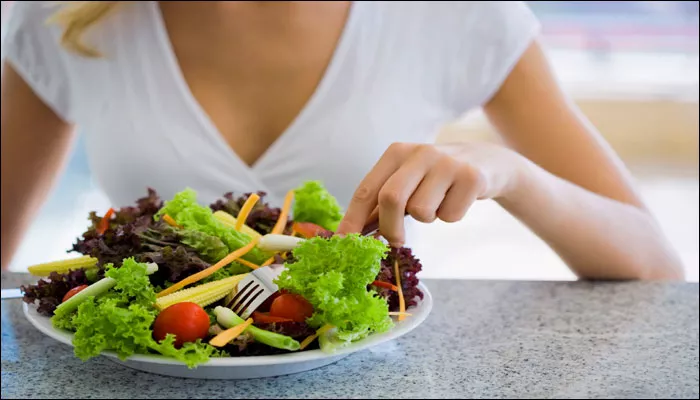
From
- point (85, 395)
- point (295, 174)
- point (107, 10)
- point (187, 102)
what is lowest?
point (85, 395)

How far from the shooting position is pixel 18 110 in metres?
1.80

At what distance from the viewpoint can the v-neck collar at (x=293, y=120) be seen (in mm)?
1648

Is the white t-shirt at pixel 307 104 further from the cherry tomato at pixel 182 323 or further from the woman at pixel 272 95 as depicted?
the cherry tomato at pixel 182 323

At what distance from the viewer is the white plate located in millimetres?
796

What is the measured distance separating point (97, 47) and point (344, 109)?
583 mm

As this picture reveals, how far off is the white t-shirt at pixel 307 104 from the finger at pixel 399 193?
0.59 m

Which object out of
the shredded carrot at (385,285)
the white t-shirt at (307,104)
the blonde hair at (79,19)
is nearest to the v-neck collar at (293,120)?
the white t-shirt at (307,104)

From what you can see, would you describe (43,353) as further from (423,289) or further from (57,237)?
(57,237)

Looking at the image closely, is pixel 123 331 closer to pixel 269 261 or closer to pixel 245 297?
pixel 245 297

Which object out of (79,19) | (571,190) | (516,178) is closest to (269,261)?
(516,178)

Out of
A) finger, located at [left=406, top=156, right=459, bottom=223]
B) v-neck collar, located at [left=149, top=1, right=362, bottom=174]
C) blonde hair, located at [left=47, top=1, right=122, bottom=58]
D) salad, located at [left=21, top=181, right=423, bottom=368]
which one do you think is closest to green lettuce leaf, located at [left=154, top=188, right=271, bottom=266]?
salad, located at [left=21, top=181, right=423, bottom=368]

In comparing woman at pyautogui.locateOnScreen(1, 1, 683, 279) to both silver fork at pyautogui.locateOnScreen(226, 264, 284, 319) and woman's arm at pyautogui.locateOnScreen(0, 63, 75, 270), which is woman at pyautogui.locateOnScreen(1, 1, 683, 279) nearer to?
woman's arm at pyautogui.locateOnScreen(0, 63, 75, 270)

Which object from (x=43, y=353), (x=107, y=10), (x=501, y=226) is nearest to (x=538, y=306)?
(x=43, y=353)

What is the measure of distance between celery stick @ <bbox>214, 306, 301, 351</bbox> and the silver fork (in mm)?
22
